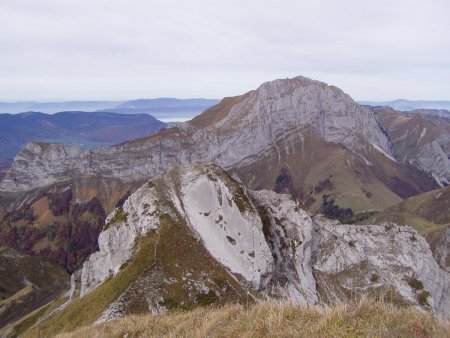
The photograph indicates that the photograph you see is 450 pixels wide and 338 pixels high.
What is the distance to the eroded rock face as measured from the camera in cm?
9344

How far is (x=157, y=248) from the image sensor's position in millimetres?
89500

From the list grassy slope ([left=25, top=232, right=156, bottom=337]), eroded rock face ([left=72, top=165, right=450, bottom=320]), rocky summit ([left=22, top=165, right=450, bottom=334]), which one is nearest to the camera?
grassy slope ([left=25, top=232, right=156, bottom=337])

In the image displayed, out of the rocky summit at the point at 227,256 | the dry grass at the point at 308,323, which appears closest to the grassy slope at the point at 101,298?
the rocky summit at the point at 227,256

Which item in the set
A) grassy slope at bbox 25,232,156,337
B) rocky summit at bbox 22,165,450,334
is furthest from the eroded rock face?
grassy slope at bbox 25,232,156,337

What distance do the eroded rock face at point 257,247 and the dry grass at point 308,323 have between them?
6737 centimetres

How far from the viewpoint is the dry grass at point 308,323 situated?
1212 centimetres

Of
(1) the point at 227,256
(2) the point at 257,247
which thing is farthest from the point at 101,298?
(2) the point at 257,247

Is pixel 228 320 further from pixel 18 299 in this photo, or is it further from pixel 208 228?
pixel 18 299

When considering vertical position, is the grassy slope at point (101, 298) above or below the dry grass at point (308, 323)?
below

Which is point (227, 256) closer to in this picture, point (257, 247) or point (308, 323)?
point (257, 247)

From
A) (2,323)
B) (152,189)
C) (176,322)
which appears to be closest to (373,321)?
(176,322)

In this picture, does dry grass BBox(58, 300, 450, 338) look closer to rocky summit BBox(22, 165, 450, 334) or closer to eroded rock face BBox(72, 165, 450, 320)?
rocky summit BBox(22, 165, 450, 334)

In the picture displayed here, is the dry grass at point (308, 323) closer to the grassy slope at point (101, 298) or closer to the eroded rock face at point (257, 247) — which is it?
the grassy slope at point (101, 298)

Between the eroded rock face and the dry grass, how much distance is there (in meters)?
67.4
